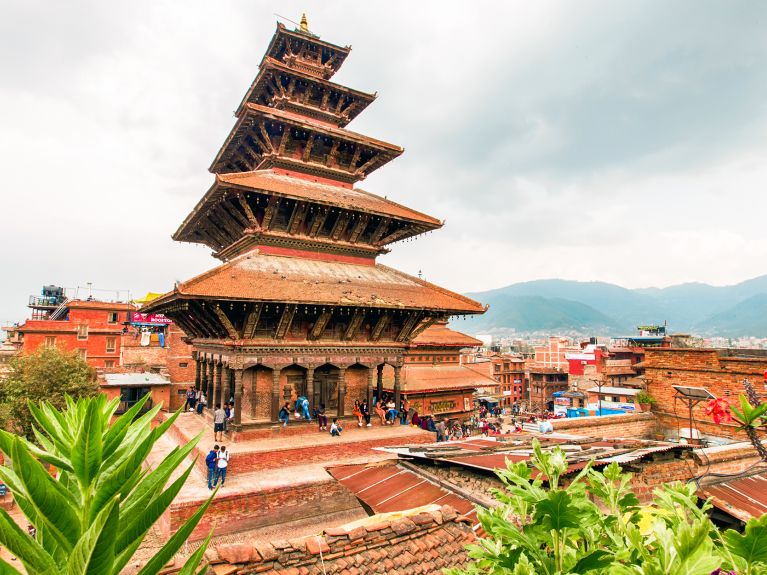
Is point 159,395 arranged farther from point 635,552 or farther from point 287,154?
point 635,552

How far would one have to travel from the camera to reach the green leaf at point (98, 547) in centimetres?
166

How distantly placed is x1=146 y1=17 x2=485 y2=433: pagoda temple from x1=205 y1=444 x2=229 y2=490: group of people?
6.69 ft

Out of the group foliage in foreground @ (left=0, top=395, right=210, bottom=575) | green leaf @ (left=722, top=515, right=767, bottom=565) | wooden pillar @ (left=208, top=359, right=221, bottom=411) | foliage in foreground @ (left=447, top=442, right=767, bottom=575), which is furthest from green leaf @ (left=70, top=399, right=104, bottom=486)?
wooden pillar @ (left=208, top=359, right=221, bottom=411)

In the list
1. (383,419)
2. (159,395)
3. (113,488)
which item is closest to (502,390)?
(159,395)

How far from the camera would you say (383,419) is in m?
18.0

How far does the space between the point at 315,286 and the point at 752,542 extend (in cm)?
1440

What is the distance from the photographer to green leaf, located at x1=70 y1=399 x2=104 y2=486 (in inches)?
73.5

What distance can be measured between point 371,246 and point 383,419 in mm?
7200

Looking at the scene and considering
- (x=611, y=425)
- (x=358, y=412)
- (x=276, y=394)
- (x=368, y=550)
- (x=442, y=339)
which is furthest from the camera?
(x=442, y=339)

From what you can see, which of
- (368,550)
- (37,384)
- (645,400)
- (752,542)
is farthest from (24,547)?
(37,384)

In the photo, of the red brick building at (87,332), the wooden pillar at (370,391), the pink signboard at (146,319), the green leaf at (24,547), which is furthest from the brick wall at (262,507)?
the pink signboard at (146,319)

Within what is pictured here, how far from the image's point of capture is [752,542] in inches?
70.7

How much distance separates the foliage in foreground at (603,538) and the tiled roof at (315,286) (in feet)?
38.3

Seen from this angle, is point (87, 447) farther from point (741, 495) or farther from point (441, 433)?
point (441, 433)
